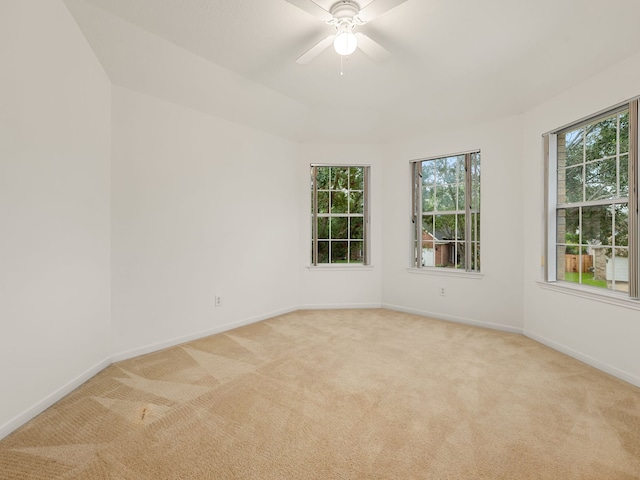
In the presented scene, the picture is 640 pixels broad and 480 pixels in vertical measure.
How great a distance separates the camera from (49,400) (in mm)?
2184

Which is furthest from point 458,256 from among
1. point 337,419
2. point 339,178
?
point 337,419

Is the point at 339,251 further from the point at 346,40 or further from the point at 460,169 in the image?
the point at 346,40

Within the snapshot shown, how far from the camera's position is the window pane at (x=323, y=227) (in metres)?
5.11

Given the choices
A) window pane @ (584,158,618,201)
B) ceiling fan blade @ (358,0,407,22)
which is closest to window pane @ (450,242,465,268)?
window pane @ (584,158,618,201)

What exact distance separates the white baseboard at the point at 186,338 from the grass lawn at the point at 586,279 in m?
3.46

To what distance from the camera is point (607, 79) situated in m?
2.82

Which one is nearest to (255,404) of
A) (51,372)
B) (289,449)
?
(289,449)

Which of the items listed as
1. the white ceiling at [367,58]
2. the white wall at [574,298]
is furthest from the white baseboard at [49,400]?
the white wall at [574,298]

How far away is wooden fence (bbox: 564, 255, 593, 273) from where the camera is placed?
3.20 metres

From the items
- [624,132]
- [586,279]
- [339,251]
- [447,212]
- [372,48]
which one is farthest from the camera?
[339,251]

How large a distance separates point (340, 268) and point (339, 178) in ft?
4.63

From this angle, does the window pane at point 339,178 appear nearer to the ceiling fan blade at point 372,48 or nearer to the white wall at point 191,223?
the white wall at point 191,223

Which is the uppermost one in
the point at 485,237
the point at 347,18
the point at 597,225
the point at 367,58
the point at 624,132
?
the point at 367,58

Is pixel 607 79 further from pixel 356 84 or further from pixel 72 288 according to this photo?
pixel 72 288
